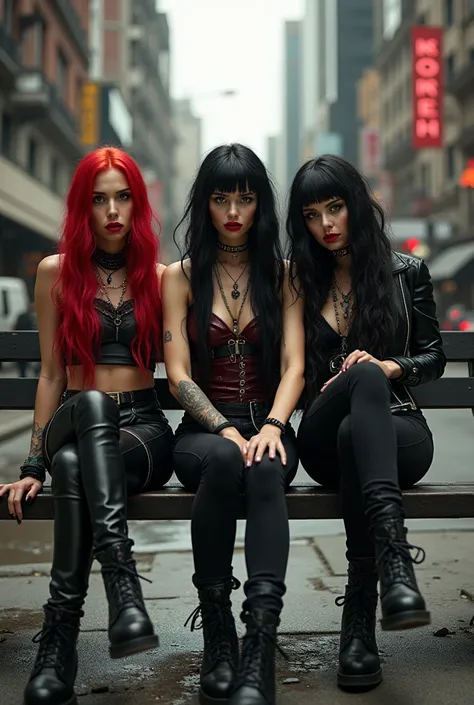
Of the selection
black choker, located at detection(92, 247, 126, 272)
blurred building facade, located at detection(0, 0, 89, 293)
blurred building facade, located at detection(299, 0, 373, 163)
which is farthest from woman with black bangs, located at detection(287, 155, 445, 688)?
blurred building facade, located at detection(299, 0, 373, 163)

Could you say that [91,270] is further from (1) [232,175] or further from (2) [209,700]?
(2) [209,700]

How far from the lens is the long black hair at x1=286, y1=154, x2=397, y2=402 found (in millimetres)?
3775

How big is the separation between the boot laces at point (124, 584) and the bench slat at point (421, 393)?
4.10 ft

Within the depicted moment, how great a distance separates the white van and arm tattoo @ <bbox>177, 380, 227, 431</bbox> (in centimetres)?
2101

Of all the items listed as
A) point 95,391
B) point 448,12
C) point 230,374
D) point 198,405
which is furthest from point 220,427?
point 448,12

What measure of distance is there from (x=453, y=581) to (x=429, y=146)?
37545 mm

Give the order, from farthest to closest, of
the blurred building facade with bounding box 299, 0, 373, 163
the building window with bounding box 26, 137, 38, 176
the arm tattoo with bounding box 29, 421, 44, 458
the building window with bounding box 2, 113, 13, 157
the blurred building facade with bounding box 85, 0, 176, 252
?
the blurred building facade with bounding box 299, 0, 373, 163, the blurred building facade with bounding box 85, 0, 176, 252, the building window with bounding box 26, 137, 38, 176, the building window with bounding box 2, 113, 13, 157, the arm tattoo with bounding box 29, 421, 44, 458

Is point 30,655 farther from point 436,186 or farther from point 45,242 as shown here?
point 436,186

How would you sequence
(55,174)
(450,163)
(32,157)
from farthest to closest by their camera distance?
(450,163), (55,174), (32,157)

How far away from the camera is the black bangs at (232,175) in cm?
373

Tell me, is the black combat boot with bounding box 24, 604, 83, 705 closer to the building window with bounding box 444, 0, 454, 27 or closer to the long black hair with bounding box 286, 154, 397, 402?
the long black hair with bounding box 286, 154, 397, 402

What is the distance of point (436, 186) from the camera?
51.4 metres

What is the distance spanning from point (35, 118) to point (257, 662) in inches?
1177

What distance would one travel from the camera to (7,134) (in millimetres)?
29906
